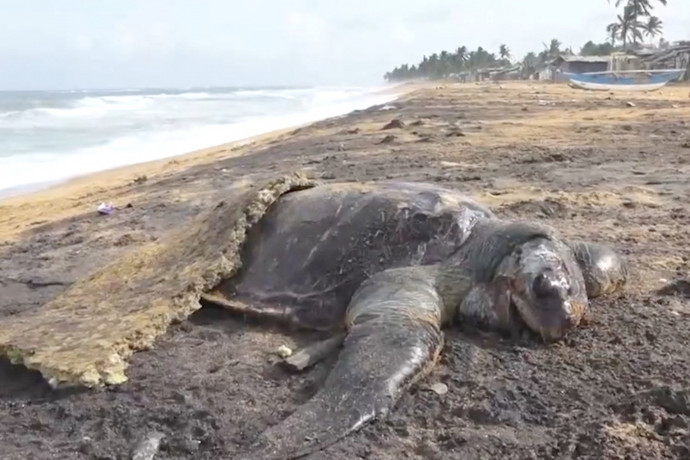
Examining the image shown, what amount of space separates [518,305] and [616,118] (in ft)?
38.8

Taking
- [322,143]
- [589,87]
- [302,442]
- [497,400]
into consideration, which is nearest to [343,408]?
[302,442]

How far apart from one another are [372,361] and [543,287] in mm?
835

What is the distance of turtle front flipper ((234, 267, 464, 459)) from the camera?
242 centimetres

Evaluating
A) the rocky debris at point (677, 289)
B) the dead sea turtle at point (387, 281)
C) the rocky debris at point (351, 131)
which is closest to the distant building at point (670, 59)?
the rocky debris at point (351, 131)

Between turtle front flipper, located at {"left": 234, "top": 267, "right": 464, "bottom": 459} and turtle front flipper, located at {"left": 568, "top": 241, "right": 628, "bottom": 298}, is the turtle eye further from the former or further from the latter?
turtle front flipper, located at {"left": 568, "top": 241, "right": 628, "bottom": 298}

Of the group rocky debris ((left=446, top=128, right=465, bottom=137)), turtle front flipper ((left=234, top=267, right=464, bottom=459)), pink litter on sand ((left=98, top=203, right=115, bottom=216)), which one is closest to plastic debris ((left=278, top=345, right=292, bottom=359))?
turtle front flipper ((left=234, top=267, right=464, bottom=459))

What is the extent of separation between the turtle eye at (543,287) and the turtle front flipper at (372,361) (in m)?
0.39

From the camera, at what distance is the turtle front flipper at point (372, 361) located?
95.1 inches

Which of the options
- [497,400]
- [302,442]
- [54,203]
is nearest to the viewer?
[302,442]

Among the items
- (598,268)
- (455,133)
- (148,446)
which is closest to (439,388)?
(148,446)

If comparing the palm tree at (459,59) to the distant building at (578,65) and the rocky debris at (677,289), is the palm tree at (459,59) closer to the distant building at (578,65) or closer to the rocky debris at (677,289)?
the distant building at (578,65)

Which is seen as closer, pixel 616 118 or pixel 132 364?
pixel 132 364

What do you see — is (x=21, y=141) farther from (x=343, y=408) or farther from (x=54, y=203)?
(x=343, y=408)

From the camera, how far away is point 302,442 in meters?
2.38
